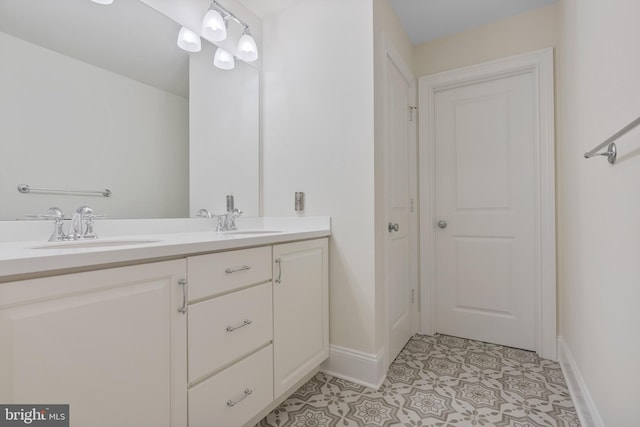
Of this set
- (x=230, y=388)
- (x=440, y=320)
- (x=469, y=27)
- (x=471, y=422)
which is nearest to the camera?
(x=230, y=388)

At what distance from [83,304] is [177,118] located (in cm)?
118

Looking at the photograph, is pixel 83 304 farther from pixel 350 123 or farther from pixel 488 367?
pixel 488 367

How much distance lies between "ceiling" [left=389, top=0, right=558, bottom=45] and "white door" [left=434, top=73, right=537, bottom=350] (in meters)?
0.42

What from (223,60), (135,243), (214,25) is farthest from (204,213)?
(214,25)

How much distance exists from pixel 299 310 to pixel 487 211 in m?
1.56

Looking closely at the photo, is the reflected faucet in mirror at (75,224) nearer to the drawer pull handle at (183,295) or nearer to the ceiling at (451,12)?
the drawer pull handle at (183,295)

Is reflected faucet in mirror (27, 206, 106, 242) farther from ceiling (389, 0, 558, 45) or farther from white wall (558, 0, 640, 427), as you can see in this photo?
ceiling (389, 0, 558, 45)

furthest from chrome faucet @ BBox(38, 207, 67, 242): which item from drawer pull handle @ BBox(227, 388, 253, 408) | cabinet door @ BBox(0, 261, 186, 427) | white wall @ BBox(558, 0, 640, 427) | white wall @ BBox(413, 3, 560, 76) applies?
white wall @ BBox(413, 3, 560, 76)

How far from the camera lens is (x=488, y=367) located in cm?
188

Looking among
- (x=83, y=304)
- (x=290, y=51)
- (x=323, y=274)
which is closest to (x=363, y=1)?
(x=290, y=51)

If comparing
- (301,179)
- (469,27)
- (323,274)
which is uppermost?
(469,27)

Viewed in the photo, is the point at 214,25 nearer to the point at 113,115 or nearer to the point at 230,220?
the point at 113,115

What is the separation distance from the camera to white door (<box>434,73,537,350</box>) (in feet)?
6.92

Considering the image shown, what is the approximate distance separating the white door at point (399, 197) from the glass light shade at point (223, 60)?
97 cm
